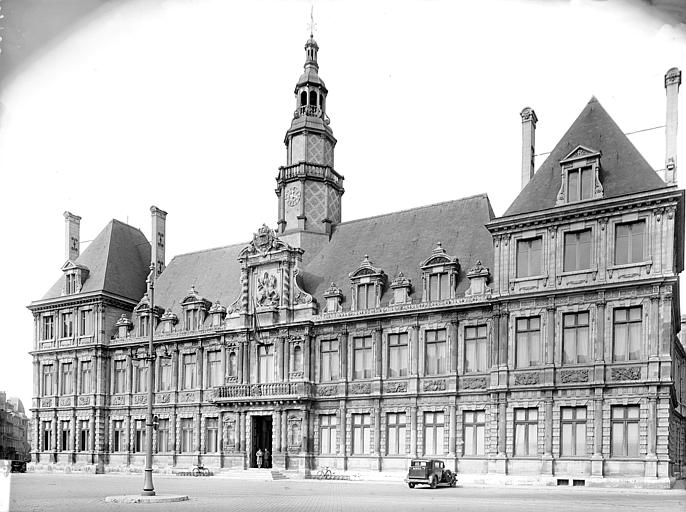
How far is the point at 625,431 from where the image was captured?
3228 cm

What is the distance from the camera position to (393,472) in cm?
3853

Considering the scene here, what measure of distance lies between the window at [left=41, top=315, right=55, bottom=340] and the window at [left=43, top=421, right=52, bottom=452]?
603 centimetres

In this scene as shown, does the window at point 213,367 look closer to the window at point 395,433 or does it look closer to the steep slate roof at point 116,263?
the steep slate roof at point 116,263

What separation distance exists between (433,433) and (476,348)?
4872 millimetres

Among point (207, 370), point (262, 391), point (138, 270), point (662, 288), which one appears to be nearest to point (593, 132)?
point (662, 288)

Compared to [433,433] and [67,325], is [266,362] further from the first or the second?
[67,325]

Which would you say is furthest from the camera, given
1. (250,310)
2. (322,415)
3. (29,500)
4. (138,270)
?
(138,270)

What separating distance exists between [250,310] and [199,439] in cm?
876

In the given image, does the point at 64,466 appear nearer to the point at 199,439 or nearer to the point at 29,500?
the point at 199,439

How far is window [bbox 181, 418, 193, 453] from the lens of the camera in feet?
156

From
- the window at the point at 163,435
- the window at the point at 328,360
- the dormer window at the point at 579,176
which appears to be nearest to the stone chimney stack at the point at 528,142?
the dormer window at the point at 579,176

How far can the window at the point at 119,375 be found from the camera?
51.6 metres

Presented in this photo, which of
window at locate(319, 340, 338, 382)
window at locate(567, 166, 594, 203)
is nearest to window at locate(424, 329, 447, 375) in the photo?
window at locate(319, 340, 338, 382)

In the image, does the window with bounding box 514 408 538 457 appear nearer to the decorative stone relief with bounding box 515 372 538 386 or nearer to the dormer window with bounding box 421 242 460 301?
the decorative stone relief with bounding box 515 372 538 386
